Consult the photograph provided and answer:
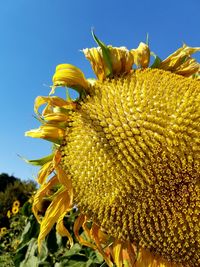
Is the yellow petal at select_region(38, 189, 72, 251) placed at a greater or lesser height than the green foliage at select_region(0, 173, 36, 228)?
lesser

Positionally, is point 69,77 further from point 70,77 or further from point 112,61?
point 112,61

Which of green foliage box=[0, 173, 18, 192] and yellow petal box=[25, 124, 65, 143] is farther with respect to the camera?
green foliage box=[0, 173, 18, 192]

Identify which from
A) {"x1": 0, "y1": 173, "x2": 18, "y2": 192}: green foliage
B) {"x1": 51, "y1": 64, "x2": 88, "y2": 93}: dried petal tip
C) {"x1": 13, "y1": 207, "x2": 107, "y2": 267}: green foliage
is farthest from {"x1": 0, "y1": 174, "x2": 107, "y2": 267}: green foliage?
{"x1": 0, "y1": 173, "x2": 18, "y2": 192}: green foliage

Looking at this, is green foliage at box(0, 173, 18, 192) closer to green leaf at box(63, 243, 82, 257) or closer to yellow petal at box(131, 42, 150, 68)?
green leaf at box(63, 243, 82, 257)

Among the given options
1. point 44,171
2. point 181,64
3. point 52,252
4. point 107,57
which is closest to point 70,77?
point 107,57

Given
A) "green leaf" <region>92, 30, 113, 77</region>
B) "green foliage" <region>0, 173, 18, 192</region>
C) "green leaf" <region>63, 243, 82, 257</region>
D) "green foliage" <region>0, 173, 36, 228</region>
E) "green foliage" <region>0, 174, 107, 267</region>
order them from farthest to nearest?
"green foliage" <region>0, 173, 18, 192</region> < "green foliage" <region>0, 173, 36, 228</region> < "green leaf" <region>63, 243, 82, 257</region> < "green foliage" <region>0, 174, 107, 267</region> < "green leaf" <region>92, 30, 113, 77</region>

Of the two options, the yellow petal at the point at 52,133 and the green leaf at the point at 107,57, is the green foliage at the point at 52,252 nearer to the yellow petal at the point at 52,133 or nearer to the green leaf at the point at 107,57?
the yellow petal at the point at 52,133

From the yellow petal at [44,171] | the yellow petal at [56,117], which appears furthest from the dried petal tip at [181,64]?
the yellow petal at [44,171]
